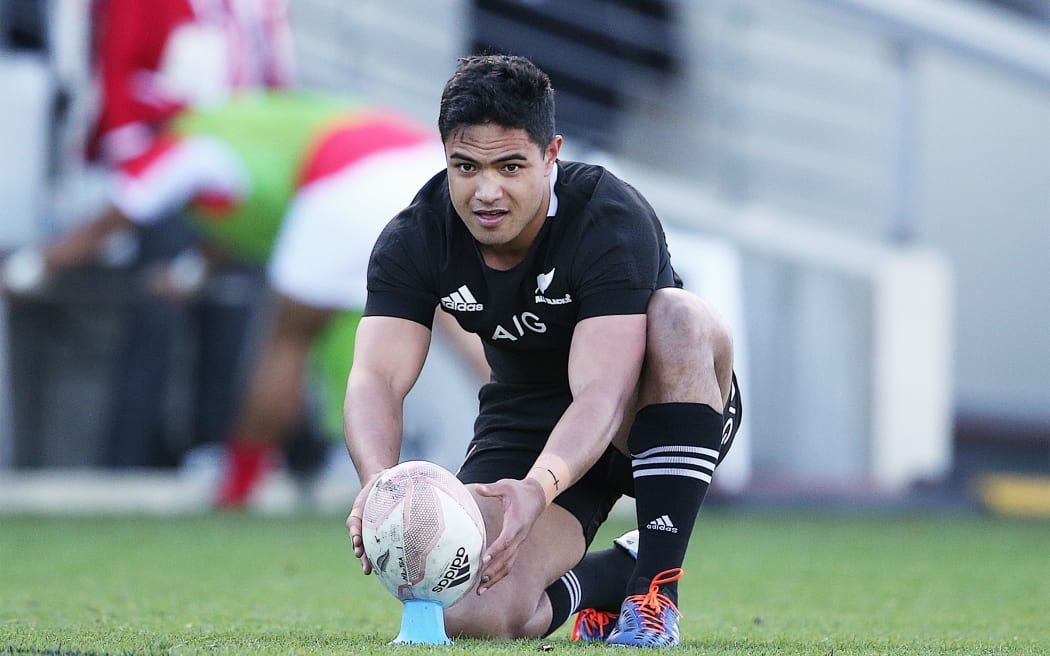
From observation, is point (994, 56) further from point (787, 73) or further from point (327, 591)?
point (327, 591)

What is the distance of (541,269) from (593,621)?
2.34ft

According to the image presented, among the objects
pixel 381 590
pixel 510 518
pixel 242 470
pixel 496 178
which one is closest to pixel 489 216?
pixel 496 178

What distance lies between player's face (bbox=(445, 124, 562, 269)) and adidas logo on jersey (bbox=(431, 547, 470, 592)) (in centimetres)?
54

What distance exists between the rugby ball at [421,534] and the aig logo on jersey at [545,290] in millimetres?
413

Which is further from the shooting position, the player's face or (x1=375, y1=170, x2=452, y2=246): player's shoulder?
(x1=375, y1=170, x2=452, y2=246): player's shoulder

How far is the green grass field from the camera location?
8.55 feet

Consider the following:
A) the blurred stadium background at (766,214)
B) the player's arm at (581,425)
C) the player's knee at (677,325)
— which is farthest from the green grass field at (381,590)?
the blurred stadium background at (766,214)

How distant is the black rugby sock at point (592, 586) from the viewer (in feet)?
9.27

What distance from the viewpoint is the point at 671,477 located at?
107 inches

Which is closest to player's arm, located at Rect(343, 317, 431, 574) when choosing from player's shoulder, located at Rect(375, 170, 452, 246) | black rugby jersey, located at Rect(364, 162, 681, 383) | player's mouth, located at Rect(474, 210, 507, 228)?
black rugby jersey, located at Rect(364, 162, 681, 383)

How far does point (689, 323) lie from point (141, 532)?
332 cm

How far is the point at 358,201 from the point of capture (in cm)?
596

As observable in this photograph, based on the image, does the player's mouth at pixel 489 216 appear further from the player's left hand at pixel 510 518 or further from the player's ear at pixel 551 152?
the player's left hand at pixel 510 518

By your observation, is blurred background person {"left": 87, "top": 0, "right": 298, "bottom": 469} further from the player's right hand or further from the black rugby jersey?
the player's right hand
